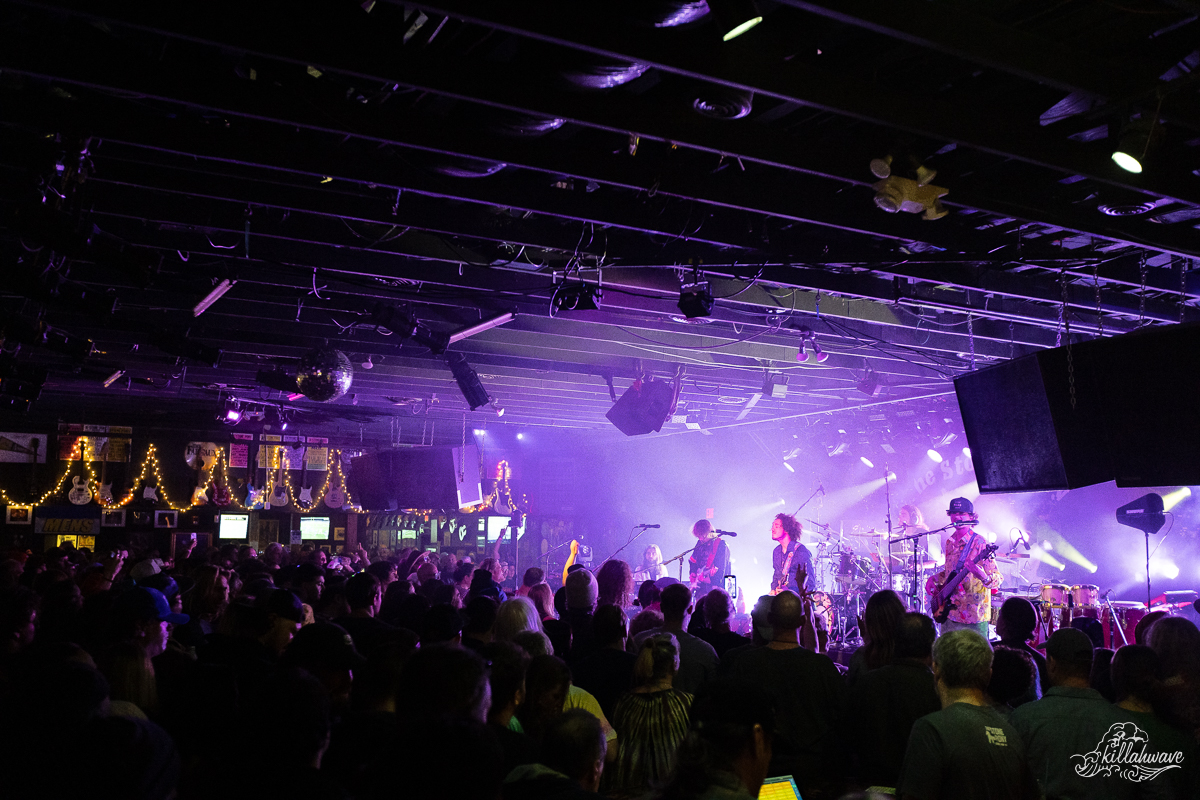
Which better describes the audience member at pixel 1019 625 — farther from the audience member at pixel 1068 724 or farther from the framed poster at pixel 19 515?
the framed poster at pixel 19 515

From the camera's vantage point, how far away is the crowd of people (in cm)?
209

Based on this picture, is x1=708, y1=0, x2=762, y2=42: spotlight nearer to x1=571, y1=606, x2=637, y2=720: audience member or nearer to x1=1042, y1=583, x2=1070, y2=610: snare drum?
x1=571, y1=606, x2=637, y2=720: audience member

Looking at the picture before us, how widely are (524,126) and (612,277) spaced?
2.74m

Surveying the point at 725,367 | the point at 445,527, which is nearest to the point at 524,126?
the point at 725,367

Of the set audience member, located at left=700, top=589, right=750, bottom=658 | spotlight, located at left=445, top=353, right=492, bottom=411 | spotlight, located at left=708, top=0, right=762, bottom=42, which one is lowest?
audience member, located at left=700, top=589, right=750, bottom=658

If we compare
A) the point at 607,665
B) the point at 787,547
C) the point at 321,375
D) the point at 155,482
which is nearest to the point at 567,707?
the point at 607,665

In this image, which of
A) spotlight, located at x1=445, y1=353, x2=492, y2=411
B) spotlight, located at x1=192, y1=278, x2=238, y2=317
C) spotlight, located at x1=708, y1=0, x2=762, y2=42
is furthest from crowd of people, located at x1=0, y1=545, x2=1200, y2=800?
spotlight, located at x1=445, y1=353, x2=492, y2=411

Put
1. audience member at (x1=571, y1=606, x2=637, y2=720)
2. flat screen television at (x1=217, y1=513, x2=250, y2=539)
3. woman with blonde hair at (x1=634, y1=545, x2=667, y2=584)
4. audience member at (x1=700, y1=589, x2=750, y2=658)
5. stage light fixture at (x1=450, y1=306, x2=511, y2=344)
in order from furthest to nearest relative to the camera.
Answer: flat screen television at (x1=217, y1=513, x2=250, y2=539), woman with blonde hair at (x1=634, y1=545, x2=667, y2=584), stage light fixture at (x1=450, y1=306, x2=511, y2=344), audience member at (x1=700, y1=589, x2=750, y2=658), audience member at (x1=571, y1=606, x2=637, y2=720)

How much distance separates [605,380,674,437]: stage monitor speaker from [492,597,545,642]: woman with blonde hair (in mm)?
6236

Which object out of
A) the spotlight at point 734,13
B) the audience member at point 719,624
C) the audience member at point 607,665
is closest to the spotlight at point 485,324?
the audience member at point 719,624

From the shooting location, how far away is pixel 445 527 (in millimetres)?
19203

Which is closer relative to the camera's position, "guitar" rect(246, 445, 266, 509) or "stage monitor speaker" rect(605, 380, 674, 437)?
"stage monitor speaker" rect(605, 380, 674, 437)

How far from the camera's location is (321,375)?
26.1 ft

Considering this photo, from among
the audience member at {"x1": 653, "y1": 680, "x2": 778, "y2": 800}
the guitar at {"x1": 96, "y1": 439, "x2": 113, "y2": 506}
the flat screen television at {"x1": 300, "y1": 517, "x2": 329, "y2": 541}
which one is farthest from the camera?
the flat screen television at {"x1": 300, "y1": 517, "x2": 329, "y2": 541}
